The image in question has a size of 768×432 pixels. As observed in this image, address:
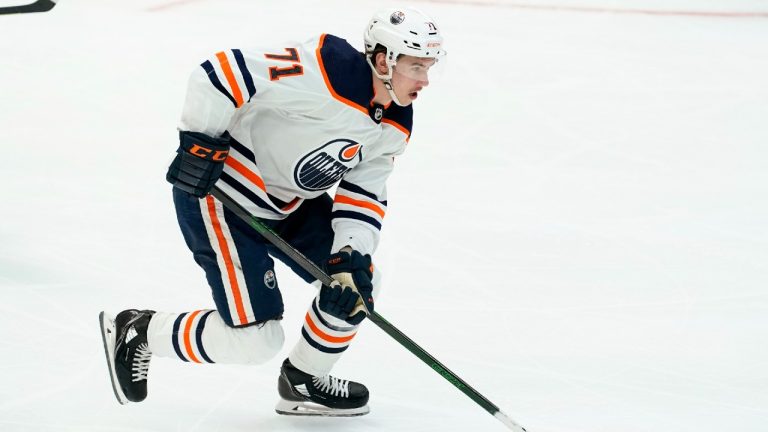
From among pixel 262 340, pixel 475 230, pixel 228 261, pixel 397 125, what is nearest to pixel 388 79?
pixel 397 125

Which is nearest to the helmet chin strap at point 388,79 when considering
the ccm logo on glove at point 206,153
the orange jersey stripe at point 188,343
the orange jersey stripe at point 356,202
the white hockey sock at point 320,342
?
the orange jersey stripe at point 356,202

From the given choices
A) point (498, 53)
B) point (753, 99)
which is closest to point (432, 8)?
point (498, 53)

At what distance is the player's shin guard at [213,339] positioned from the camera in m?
2.56

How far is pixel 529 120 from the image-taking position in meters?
5.09

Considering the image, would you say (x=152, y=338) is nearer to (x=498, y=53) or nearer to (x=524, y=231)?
(x=524, y=231)

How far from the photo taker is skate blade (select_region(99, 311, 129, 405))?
2.69 m

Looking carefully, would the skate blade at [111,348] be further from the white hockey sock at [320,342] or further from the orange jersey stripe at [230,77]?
the orange jersey stripe at [230,77]

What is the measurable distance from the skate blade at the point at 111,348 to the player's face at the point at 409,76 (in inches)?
35.3

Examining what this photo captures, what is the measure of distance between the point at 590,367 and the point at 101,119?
2.62m

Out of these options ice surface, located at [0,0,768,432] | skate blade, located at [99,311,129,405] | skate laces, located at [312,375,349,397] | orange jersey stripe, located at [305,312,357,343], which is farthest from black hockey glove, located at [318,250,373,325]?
skate blade, located at [99,311,129,405]

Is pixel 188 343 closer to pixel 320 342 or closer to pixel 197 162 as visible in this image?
pixel 320 342

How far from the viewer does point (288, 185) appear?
2654 mm

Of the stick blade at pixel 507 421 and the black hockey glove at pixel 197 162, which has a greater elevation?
the stick blade at pixel 507 421

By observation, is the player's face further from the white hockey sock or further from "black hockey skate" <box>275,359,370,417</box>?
"black hockey skate" <box>275,359,370,417</box>
